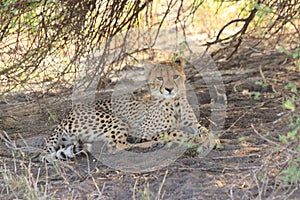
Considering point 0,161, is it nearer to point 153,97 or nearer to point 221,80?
point 153,97

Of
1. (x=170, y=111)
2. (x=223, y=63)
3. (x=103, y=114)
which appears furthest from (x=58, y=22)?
(x=223, y=63)

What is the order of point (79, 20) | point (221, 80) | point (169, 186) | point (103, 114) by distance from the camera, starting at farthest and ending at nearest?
point (221, 80) → point (103, 114) → point (79, 20) → point (169, 186)

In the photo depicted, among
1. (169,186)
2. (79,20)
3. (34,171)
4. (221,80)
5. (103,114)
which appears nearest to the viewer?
(169,186)

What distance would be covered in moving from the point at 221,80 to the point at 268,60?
26.7 inches

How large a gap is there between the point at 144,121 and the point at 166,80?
382 mm

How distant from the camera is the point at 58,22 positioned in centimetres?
478

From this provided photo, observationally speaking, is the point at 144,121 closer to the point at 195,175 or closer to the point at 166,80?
the point at 166,80

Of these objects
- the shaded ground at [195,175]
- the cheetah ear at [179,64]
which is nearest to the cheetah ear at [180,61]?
the cheetah ear at [179,64]

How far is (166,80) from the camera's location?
190 inches

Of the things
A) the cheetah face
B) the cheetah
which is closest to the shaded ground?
the cheetah

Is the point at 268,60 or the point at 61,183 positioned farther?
the point at 268,60

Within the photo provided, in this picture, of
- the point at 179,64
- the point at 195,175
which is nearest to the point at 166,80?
the point at 179,64

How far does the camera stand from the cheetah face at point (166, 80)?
4.84 meters

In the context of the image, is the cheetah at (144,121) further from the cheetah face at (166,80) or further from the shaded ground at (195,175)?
the shaded ground at (195,175)
